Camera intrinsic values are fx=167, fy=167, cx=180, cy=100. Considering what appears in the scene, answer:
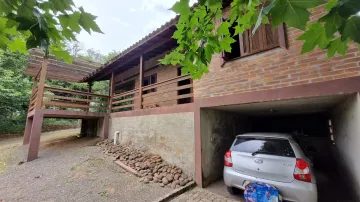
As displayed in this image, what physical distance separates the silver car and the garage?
0.74 metres

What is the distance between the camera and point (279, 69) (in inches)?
141

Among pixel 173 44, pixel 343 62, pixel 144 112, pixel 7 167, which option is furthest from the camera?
pixel 173 44

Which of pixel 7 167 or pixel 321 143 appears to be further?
pixel 321 143

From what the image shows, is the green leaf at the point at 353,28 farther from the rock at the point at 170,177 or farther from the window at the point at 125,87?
the window at the point at 125,87

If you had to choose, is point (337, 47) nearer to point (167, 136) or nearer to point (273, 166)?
point (273, 166)

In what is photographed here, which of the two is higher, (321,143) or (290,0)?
(290,0)

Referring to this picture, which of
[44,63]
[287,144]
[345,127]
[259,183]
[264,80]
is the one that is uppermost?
[44,63]

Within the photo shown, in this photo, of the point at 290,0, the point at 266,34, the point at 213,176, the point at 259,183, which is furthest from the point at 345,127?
the point at 290,0

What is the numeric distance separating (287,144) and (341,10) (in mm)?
Result: 2929

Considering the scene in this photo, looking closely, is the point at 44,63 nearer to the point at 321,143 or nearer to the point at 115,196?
the point at 115,196

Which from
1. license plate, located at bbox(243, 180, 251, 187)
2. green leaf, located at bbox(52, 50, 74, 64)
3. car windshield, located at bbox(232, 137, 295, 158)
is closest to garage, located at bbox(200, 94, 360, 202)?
license plate, located at bbox(243, 180, 251, 187)

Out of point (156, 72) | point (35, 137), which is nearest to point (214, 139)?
point (156, 72)

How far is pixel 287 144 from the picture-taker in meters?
3.29

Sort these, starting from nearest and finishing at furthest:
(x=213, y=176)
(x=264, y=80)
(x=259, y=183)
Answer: (x=259, y=183) < (x=264, y=80) < (x=213, y=176)
